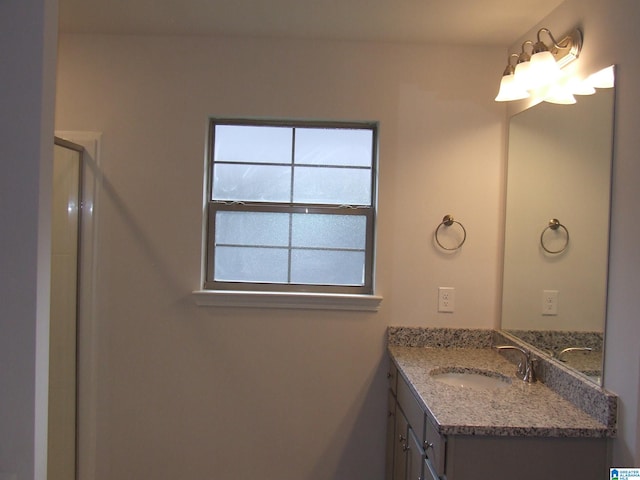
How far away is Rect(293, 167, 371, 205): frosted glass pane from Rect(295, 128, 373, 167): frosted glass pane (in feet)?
0.17

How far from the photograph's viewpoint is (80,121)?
2.42 m

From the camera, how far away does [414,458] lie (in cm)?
184

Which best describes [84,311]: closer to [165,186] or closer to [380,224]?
[165,186]

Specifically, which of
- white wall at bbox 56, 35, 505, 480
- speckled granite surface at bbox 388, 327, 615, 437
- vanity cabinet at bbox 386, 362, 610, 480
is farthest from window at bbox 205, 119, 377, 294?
vanity cabinet at bbox 386, 362, 610, 480

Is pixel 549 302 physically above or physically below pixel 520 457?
above

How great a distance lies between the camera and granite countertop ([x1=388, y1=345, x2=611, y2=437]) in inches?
57.8

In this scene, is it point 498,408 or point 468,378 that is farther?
point 468,378

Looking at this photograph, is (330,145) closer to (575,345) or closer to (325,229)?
(325,229)

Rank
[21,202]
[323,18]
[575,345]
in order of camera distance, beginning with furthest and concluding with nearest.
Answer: [323,18], [575,345], [21,202]

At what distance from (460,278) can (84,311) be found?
1.84 meters

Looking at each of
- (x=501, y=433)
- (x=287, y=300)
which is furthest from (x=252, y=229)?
(x=501, y=433)

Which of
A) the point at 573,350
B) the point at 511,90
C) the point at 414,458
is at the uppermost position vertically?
the point at 511,90

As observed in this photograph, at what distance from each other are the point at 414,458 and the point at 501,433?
0.48 metres

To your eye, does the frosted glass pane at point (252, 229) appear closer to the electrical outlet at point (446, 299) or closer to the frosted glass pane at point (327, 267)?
the frosted glass pane at point (327, 267)
